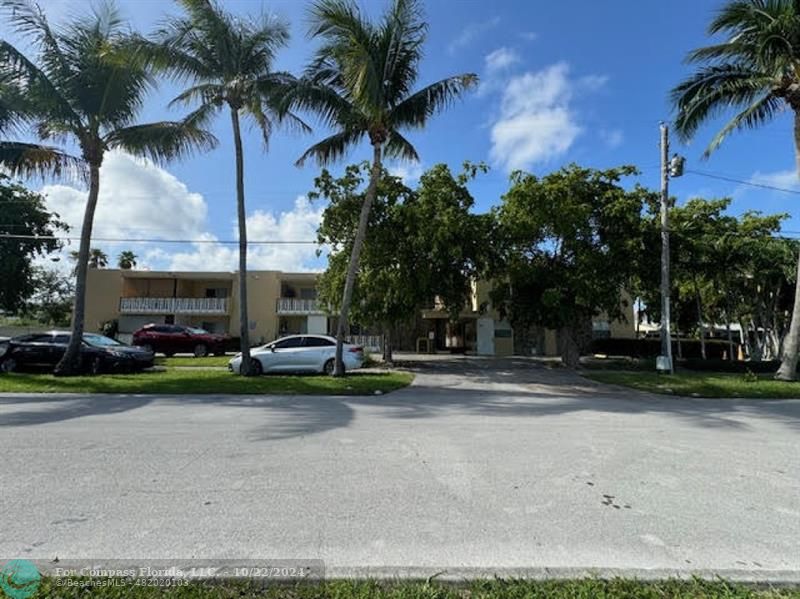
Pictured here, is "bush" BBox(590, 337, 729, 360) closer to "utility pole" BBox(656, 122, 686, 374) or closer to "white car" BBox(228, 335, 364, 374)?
"utility pole" BBox(656, 122, 686, 374)

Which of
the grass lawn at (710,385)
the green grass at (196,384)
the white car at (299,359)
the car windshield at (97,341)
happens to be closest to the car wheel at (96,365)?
the car windshield at (97,341)

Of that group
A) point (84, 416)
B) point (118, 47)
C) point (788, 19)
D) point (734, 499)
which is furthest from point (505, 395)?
point (118, 47)

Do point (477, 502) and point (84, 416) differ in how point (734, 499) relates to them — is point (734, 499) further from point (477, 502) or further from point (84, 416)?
point (84, 416)

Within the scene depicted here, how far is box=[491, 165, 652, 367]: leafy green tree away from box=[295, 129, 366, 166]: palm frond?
25.5 ft

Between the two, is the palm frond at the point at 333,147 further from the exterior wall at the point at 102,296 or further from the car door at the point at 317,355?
the exterior wall at the point at 102,296

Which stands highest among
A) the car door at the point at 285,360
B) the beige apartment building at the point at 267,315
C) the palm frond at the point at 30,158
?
the palm frond at the point at 30,158

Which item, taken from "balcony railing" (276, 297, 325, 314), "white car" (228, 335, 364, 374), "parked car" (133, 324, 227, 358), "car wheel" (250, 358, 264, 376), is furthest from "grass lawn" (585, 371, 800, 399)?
"balcony railing" (276, 297, 325, 314)

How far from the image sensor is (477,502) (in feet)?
14.5

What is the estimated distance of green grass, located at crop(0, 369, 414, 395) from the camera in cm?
1223

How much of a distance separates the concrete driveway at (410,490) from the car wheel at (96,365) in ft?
26.8

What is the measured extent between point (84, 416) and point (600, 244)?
18.6 metres

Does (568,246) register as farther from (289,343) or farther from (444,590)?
(444,590)

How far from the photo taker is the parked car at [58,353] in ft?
54.6

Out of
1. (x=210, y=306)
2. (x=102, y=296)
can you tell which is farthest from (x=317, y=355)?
(x=102, y=296)
